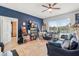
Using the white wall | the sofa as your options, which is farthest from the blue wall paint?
the sofa

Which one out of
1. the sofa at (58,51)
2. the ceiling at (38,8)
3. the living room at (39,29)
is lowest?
the sofa at (58,51)

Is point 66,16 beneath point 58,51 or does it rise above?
above

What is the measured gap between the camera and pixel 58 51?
2.09 meters

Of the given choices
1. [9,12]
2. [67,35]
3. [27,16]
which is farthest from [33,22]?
[67,35]

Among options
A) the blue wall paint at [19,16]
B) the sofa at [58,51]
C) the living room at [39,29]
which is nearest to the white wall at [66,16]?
the living room at [39,29]

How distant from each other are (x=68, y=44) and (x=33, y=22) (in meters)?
0.79

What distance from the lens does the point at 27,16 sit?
7.07 feet

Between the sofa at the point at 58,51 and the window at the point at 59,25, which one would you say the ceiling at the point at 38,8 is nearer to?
the window at the point at 59,25

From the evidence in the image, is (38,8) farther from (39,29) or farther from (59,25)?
(59,25)

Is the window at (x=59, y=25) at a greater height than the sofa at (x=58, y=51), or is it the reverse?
the window at (x=59, y=25)

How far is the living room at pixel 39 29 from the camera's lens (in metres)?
2.04

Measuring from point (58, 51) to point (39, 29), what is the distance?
55 cm

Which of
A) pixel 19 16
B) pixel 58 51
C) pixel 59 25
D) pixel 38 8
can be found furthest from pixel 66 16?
pixel 19 16

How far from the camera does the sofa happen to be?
2.05 meters
